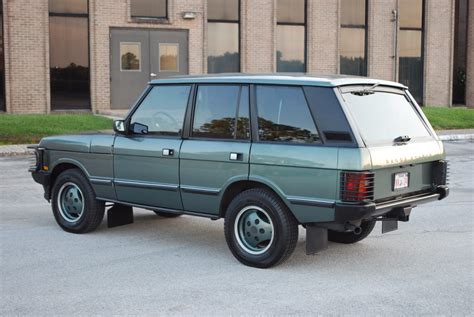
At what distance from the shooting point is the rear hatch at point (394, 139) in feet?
21.4

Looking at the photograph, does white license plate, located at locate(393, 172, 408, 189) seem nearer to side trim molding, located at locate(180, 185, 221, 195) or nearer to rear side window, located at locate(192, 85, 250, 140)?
rear side window, located at locate(192, 85, 250, 140)

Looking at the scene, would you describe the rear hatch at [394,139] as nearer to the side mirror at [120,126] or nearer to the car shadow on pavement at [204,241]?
the car shadow on pavement at [204,241]

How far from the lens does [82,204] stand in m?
8.44

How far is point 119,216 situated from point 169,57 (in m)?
17.5

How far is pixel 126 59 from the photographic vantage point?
2498cm

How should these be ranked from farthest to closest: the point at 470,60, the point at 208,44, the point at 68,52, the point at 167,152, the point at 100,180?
the point at 470,60 < the point at 208,44 < the point at 68,52 < the point at 100,180 < the point at 167,152

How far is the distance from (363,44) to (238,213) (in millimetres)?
23526

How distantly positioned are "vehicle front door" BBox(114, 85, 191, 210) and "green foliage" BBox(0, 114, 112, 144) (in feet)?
37.0

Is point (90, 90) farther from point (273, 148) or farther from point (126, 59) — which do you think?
point (273, 148)

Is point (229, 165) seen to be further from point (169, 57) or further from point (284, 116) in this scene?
point (169, 57)

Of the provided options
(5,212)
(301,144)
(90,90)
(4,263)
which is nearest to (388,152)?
(301,144)

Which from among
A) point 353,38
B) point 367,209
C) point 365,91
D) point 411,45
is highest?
point 353,38

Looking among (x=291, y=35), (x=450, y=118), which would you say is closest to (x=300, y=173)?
(x=450, y=118)

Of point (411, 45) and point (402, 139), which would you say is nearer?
point (402, 139)
